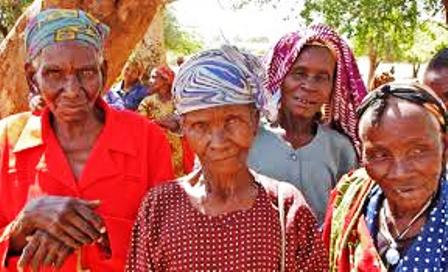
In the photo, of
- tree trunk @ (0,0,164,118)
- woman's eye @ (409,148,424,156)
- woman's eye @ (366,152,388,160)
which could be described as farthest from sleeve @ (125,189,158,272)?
tree trunk @ (0,0,164,118)

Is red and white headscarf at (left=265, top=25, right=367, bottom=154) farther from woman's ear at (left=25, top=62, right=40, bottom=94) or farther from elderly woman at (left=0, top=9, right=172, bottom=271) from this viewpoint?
woman's ear at (left=25, top=62, right=40, bottom=94)

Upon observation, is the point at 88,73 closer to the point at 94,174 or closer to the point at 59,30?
the point at 59,30

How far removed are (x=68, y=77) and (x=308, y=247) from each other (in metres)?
0.95

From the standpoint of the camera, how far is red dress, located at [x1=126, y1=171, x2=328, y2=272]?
2594mm

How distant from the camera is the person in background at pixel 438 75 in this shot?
380 cm

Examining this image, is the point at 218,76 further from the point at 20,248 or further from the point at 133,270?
the point at 20,248

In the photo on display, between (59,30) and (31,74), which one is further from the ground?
(59,30)

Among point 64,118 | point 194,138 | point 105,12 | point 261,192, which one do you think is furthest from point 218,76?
point 105,12

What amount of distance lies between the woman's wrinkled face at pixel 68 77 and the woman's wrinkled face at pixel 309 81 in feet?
3.04

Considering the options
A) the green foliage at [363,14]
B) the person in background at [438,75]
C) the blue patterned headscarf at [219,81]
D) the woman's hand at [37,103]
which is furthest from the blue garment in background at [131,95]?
the green foliage at [363,14]

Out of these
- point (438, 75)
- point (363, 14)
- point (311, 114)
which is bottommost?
point (311, 114)

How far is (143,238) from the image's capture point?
8.63ft

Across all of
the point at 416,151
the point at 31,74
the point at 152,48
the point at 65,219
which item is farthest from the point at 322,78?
the point at 152,48

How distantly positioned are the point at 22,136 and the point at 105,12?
1.62 metres
